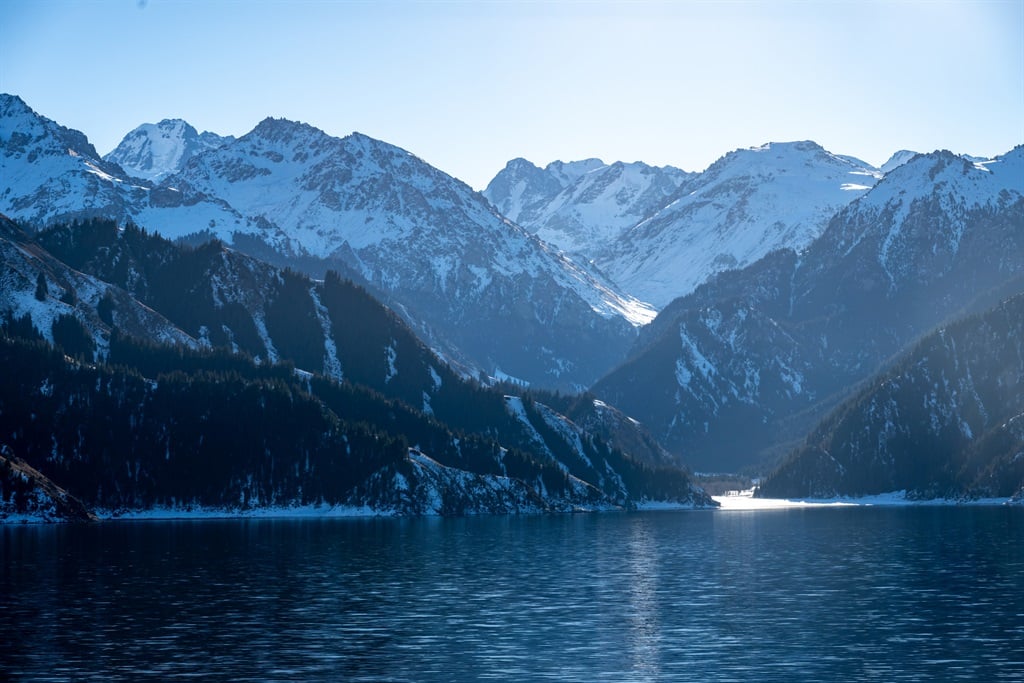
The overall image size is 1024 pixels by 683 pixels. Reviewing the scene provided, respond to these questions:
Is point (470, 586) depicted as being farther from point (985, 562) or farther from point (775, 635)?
point (985, 562)

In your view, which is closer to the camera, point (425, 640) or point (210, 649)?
point (210, 649)

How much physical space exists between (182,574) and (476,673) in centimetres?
6777

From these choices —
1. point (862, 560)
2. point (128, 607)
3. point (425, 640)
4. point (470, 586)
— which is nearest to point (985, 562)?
point (862, 560)

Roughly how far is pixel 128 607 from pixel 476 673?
42404 mm

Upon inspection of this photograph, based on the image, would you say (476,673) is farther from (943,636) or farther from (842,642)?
(943,636)

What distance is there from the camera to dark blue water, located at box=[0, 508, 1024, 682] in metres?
97.4

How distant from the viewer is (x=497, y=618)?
12456 centimetres

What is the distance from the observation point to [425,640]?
111 metres

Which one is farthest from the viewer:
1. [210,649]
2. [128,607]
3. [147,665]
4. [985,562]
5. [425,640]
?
[985,562]

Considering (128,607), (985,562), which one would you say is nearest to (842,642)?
(128,607)

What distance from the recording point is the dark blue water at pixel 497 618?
9744 cm

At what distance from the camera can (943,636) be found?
111750mm

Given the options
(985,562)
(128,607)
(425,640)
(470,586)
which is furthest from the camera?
(985,562)

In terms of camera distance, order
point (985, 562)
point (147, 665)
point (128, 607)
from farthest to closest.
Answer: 1. point (985, 562)
2. point (128, 607)
3. point (147, 665)
